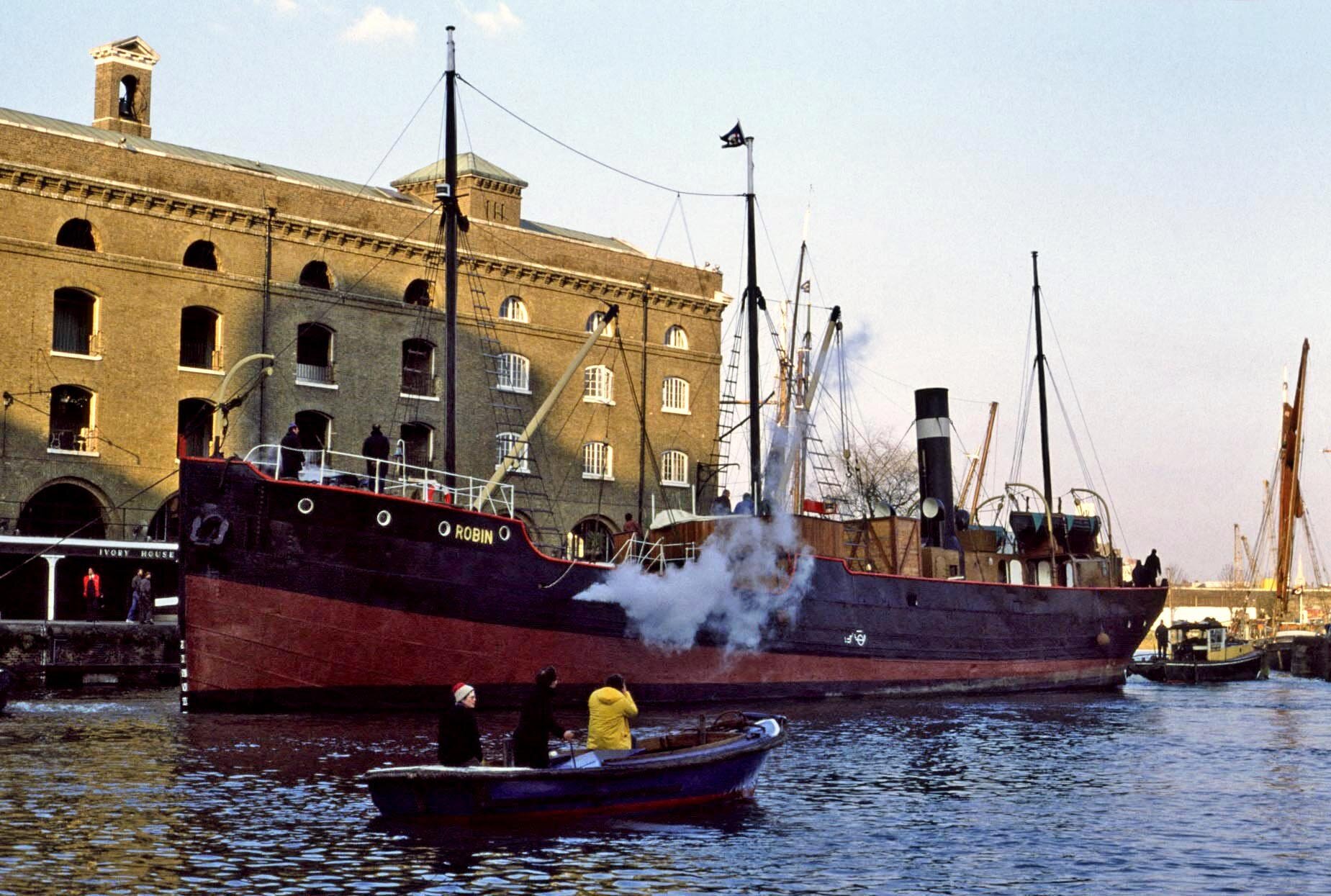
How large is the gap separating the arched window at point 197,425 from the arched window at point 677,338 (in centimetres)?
1991

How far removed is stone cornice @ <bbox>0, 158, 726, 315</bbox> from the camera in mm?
48312

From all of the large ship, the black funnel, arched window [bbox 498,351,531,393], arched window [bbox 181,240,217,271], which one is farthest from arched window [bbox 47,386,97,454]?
the black funnel

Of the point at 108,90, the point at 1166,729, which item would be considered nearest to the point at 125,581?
the point at 108,90

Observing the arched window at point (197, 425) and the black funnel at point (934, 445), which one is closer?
the black funnel at point (934, 445)

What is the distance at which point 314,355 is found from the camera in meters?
55.3

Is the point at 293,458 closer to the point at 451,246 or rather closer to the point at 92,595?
the point at 451,246

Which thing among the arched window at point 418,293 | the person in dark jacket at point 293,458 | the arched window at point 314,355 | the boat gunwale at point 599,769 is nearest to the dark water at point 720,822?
the boat gunwale at point 599,769

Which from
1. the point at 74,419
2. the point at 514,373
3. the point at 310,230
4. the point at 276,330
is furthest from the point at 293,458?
the point at 514,373

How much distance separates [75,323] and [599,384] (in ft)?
65.5

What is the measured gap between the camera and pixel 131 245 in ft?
165

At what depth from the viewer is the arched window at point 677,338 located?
6519 centimetres

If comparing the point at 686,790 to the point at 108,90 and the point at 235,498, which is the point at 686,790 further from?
the point at 108,90

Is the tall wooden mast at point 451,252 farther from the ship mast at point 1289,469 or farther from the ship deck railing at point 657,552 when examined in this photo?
the ship mast at point 1289,469

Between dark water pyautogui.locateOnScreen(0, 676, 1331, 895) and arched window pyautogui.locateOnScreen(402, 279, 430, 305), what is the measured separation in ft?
93.1
